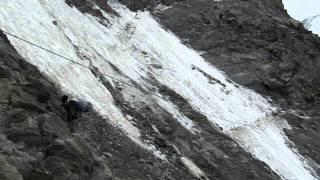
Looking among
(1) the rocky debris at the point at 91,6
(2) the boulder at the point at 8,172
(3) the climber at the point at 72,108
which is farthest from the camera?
(1) the rocky debris at the point at 91,6

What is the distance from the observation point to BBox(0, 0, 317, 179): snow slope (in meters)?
19.3

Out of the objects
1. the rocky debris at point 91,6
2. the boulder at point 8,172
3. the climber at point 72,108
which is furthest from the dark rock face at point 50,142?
the rocky debris at point 91,6

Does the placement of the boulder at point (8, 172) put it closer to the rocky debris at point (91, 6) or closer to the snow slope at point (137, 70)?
the snow slope at point (137, 70)

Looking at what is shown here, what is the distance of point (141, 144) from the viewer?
17797 millimetres

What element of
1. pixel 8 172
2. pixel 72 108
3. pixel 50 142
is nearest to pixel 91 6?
pixel 72 108

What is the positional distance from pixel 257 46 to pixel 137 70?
12.9m

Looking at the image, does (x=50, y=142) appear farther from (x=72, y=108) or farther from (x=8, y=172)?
(x=72, y=108)

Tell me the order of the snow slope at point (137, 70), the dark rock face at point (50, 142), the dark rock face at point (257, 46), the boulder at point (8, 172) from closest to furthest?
the boulder at point (8, 172) < the dark rock face at point (50, 142) < the snow slope at point (137, 70) < the dark rock face at point (257, 46)

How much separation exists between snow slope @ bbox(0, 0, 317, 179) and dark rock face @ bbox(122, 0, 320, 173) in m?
1.48

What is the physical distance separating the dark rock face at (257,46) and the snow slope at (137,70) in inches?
58.4

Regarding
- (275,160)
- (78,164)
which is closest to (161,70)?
(275,160)

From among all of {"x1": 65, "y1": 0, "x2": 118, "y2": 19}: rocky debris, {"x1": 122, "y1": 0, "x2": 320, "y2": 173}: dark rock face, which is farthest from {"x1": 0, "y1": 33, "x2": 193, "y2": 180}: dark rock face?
{"x1": 122, "y1": 0, "x2": 320, "y2": 173}: dark rock face

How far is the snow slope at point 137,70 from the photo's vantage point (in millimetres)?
19344

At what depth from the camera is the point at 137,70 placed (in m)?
25.2
